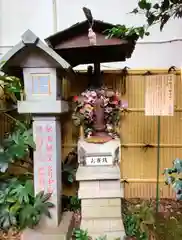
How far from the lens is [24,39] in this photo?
209 cm

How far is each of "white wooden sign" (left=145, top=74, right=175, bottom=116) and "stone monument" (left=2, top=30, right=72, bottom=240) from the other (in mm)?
734

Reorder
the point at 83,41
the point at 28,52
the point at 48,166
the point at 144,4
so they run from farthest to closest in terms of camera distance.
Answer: the point at 83,41
the point at 48,166
the point at 28,52
the point at 144,4

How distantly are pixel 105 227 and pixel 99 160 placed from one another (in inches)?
20.8

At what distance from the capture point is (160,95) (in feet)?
8.28

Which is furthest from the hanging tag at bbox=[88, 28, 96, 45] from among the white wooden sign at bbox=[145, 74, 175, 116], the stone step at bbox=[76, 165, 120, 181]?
the stone step at bbox=[76, 165, 120, 181]

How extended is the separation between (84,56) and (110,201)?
1346mm

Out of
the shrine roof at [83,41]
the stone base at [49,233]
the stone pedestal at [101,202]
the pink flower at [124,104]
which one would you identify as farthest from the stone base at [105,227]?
the shrine roof at [83,41]

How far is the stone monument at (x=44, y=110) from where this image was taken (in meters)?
2.23

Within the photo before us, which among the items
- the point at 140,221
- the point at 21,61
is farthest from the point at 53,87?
the point at 140,221

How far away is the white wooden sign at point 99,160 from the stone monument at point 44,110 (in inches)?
11.1

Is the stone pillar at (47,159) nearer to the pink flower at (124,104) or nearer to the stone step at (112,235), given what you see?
the stone step at (112,235)

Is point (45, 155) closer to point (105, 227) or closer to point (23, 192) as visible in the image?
point (23, 192)

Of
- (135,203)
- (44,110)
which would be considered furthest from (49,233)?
(135,203)

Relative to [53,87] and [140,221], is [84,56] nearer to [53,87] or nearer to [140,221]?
[53,87]
